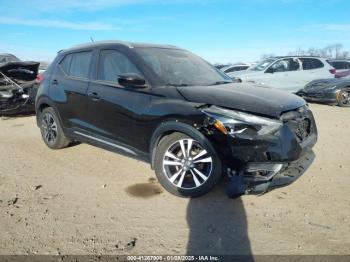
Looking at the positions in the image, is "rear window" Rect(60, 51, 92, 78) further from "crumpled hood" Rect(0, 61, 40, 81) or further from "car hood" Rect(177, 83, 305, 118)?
"crumpled hood" Rect(0, 61, 40, 81)

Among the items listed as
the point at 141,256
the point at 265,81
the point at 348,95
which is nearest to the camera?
the point at 141,256

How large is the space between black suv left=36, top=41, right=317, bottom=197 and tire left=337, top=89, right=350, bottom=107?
7262mm

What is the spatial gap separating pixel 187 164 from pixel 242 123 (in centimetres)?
83

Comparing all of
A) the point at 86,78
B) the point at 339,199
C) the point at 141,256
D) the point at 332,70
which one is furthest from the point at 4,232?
the point at 332,70

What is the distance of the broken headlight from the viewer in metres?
3.61

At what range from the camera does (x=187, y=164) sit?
4031mm

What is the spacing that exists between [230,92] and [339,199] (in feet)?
5.87

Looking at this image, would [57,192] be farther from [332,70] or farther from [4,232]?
[332,70]

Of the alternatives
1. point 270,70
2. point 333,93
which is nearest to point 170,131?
point 333,93

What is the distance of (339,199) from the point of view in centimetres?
404

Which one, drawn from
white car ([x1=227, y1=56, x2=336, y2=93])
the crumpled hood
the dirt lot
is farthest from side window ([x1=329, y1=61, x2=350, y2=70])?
the crumpled hood

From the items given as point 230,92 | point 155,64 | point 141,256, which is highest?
point 155,64

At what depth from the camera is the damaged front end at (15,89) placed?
9180 millimetres

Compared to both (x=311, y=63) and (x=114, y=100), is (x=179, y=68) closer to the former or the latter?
(x=114, y=100)
